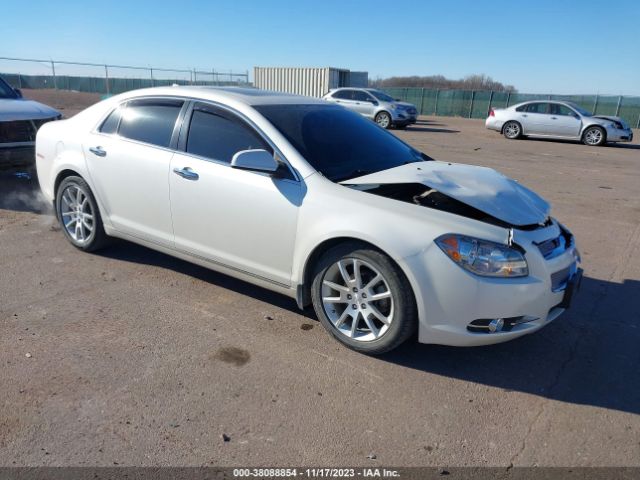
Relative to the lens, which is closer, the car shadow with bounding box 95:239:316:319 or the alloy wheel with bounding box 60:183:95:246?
the car shadow with bounding box 95:239:316:319

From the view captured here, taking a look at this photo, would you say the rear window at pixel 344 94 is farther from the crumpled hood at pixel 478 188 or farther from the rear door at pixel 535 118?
the crumpled hood at pixel 478 188

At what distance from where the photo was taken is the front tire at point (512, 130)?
18750 millimetres

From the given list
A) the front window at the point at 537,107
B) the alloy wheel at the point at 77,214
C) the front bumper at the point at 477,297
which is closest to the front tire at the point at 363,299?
the front bumper at the point at 477,297

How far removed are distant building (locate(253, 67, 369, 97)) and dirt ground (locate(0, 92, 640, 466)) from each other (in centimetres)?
2624

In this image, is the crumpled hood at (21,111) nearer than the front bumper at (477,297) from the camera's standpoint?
No

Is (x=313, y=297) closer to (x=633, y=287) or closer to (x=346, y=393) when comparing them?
(x=346, y=393)

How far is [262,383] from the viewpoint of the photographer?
3061 mm

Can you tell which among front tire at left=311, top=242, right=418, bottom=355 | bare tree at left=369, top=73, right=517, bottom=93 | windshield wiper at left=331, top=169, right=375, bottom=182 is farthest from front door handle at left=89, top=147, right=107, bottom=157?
bare tree at left=369, top=73, right=517, bottom=93

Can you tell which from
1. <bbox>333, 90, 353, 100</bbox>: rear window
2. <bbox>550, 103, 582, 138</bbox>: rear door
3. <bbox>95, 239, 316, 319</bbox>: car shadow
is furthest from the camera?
<bbox>333, 90, 353, 100</bbox>: rear window

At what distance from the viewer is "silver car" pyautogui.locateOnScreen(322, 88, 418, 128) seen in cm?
2033

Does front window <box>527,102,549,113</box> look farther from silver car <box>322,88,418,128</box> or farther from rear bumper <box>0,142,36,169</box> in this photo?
rear bumper <box>0,142,36,169</box>

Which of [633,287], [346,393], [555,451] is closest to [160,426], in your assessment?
[346,393]

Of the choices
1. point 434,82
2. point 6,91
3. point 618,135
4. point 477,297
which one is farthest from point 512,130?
point 434,82

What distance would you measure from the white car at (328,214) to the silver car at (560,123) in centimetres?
1554
